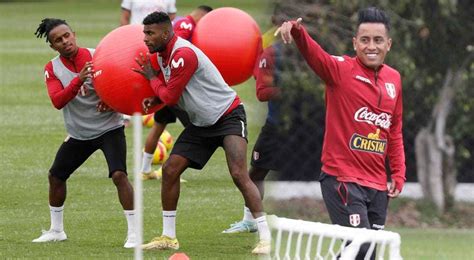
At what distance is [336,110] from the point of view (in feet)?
22.3

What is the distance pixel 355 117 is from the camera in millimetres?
6758

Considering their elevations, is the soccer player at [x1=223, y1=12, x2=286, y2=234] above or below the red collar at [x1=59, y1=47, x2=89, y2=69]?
below

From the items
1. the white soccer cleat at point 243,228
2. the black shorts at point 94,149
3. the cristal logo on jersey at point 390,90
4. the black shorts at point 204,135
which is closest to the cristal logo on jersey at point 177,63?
the black shorts at point 204,135

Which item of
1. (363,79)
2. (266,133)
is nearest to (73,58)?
(266,133)

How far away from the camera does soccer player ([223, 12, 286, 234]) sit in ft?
28.8

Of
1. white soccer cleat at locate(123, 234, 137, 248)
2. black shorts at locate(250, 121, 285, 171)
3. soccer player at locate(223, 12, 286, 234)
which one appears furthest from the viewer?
black shorts at locate(250, 121, 285, 171)

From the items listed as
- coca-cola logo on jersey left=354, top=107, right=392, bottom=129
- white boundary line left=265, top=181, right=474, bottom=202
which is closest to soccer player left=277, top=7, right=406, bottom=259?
coca-cola logo on jersey left=354, top=107, right=392, bottom=129

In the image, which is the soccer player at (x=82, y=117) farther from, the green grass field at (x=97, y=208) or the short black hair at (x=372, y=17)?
the short black hair at (x=372, y=17)

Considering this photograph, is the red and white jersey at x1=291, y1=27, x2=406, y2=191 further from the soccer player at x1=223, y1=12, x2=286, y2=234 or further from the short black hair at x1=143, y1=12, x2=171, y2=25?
the soccer player at x1=223, y1=12, x2=286, y2=234

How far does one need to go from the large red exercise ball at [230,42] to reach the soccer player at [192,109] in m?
0.55

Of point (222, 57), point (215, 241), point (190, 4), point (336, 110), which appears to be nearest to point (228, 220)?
point (215, 241)

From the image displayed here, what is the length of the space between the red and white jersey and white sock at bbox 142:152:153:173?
4535 mm

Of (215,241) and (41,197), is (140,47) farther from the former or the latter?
(41,197)

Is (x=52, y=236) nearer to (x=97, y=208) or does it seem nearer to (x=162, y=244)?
(x=162, y=244)
